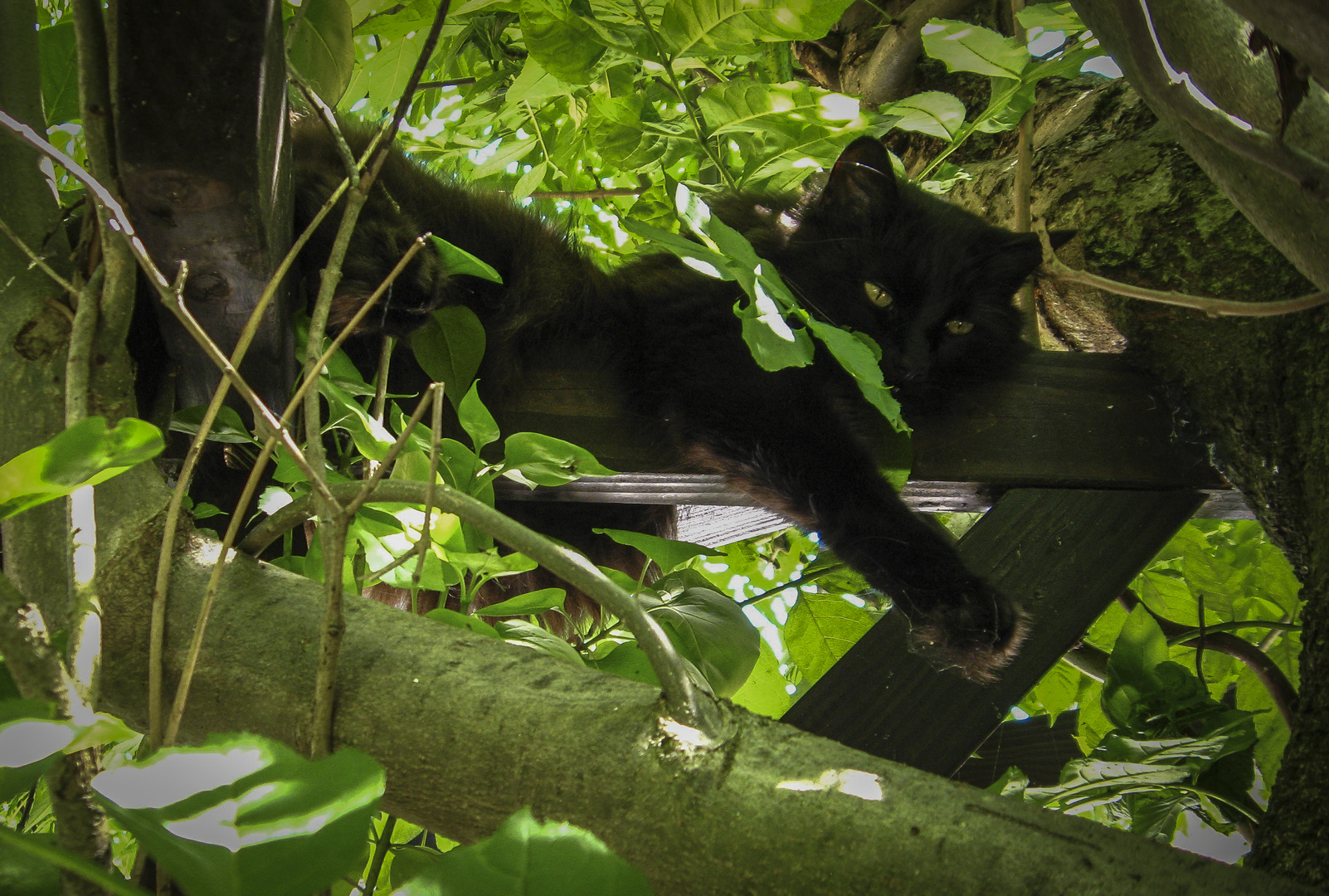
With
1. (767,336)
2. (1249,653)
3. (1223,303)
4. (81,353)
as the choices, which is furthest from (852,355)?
(1249,653)

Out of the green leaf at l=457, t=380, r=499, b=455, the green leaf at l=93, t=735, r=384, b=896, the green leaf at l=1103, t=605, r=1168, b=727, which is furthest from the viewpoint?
the green leaf at l=1103, t=605, r=1168, b=727

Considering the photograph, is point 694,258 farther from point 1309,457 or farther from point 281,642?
point 1309,457

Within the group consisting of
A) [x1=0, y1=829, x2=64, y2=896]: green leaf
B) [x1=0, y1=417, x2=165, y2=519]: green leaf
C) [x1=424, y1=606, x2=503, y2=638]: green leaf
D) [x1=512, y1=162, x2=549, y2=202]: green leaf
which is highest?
[x1=0, y1=417, x2=165, y2=519]: green leaf

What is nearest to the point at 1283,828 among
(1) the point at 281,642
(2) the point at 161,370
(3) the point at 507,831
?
(3) the point at 507,831

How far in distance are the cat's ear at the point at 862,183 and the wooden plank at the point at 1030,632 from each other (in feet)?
1.90

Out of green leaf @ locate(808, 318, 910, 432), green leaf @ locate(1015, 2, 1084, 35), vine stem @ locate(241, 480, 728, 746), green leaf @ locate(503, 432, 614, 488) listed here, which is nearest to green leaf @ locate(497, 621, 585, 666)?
green leaf @ locate(503, 432, 614, 488)

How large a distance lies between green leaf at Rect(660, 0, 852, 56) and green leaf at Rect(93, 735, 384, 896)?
889 millimetres

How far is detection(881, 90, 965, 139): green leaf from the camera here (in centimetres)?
122

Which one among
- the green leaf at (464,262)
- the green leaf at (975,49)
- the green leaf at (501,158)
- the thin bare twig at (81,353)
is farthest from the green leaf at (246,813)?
the green leaf at (501,158)

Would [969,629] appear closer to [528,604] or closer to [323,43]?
[528,604]

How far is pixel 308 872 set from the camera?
312mm

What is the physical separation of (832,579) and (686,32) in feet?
3.50

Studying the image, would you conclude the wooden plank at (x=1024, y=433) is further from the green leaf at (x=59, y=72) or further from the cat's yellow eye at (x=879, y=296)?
the green leaf at (x=59, y=72)

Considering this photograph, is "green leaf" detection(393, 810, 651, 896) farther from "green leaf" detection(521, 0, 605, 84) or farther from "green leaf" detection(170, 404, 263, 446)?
"green leaf" detection(521, 0, 605, 84)
